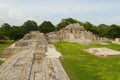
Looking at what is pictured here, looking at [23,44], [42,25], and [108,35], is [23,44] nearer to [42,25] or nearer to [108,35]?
[108,35]

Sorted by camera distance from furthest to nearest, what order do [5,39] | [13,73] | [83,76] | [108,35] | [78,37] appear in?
[5,39] < [108,35] < [78,37] < [83,76] < [13,73]

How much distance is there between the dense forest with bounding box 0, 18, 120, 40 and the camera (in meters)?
70.6

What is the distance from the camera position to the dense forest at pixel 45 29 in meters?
70.6

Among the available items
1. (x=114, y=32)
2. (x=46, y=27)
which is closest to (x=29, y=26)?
(x=46, y=27)

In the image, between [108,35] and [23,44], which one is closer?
[23,44]

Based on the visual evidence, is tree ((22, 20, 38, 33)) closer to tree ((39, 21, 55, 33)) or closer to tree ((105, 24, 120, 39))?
tree ((39, 21, 55, 33))

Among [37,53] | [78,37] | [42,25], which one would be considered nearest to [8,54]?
[37,53]

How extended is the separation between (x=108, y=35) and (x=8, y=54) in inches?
1835

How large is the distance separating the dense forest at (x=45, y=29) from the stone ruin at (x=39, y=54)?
43.1 feet

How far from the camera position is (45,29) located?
90188 mm

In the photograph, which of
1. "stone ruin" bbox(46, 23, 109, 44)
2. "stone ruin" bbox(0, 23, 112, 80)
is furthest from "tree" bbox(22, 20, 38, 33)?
"stone ruin" bbox(46, 23, 109, 44)

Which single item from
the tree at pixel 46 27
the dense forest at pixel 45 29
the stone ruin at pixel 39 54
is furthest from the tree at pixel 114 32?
the tree at pixel 46 27

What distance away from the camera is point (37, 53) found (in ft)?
81.5

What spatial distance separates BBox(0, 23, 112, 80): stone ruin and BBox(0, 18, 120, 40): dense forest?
13133 mm
